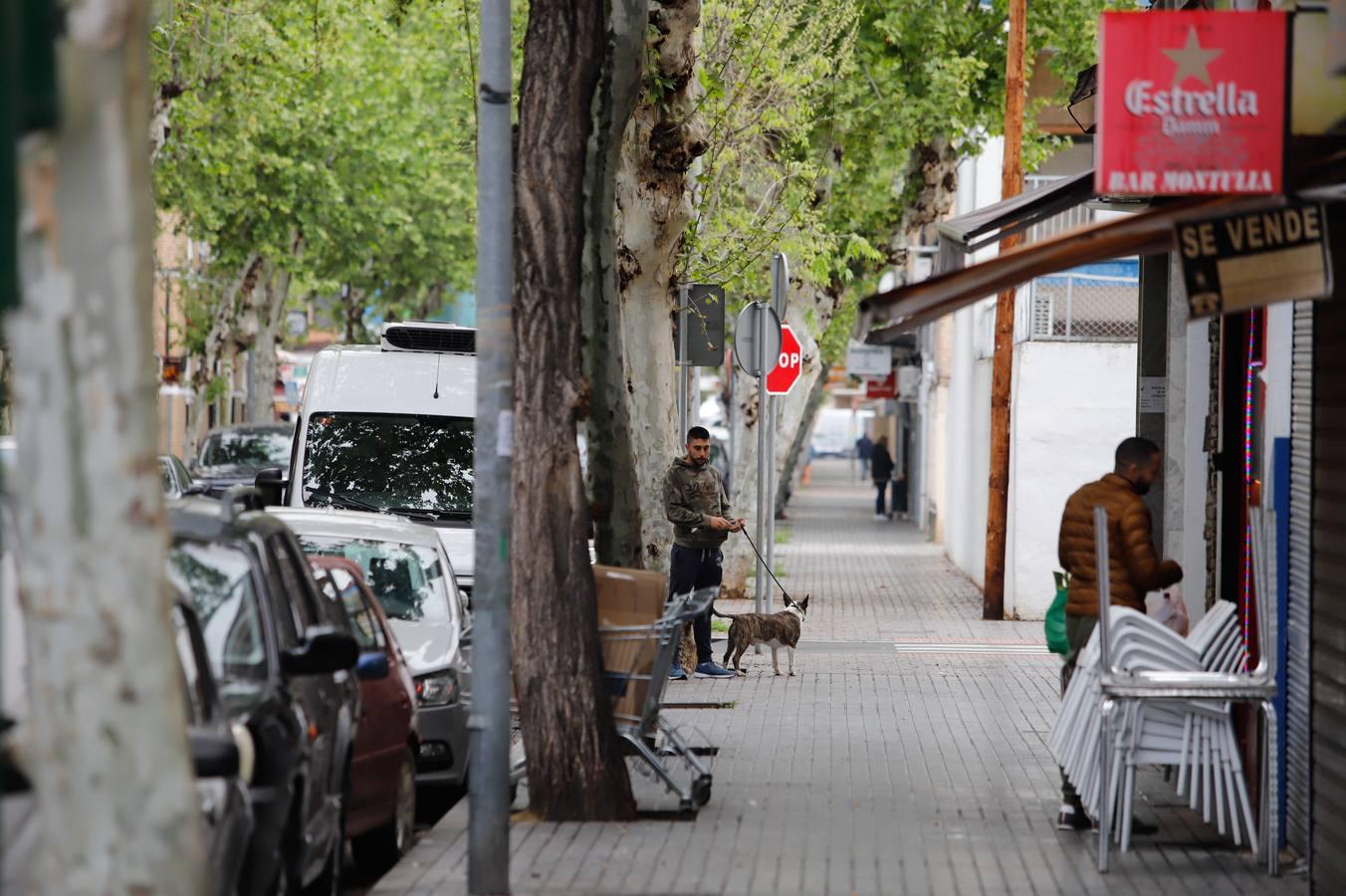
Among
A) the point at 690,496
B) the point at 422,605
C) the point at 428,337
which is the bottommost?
the point at 422,605

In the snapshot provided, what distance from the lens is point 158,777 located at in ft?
14.8

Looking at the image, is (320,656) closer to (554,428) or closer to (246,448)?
(554,428)

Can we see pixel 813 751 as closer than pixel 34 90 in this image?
No

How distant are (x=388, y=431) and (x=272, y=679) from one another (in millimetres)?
9719

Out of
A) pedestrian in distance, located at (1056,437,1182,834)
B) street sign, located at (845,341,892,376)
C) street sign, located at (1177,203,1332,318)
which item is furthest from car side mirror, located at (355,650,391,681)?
street sign, located at (845,341,892,376)

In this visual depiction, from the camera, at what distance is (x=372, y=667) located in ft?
26.9

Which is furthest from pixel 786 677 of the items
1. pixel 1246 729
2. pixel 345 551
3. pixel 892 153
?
pixel 892 153

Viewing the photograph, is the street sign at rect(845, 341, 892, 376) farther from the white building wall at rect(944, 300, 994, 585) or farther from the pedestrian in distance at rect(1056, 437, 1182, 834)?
the pedestrian in distance at rect(1056, 437, 1182, 834)

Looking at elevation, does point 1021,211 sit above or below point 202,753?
above

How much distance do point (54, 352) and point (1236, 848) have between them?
6.29 metres

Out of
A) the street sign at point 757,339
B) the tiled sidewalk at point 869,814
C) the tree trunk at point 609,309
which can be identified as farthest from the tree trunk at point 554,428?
the street sign at point 757,339

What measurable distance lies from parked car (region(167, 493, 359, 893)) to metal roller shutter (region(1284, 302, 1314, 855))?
3.87m

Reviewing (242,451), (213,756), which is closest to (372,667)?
(213,756)

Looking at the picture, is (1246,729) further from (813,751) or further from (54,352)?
(54,352)
